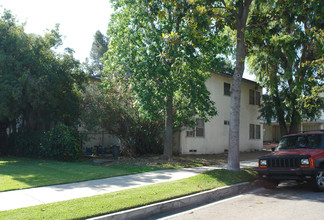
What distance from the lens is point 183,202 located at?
7.11 meters

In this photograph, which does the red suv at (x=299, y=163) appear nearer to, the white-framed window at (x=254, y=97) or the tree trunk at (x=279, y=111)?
the tree trunk at (x=279, y=111)

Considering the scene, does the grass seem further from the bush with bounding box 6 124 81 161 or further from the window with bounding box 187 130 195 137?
the window with bounding box 187 130 195 137

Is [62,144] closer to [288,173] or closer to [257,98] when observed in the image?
[288,173]

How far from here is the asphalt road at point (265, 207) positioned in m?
6.07

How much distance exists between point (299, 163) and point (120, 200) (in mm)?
5235

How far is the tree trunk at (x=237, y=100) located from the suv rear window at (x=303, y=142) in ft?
5.10

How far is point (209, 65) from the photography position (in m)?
13.6

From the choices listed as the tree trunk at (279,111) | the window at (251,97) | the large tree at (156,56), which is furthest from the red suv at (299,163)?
the window at (251,97)

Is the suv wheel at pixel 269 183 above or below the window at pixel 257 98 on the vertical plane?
below

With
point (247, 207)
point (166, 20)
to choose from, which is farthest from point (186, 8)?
point (247, 207)

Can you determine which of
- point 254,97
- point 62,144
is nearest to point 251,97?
point 254,97

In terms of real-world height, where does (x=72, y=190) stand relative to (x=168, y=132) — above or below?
below

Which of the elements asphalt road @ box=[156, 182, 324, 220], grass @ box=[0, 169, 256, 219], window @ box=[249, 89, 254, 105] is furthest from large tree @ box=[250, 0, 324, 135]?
grass @ box=[0, 169, 256, 219]

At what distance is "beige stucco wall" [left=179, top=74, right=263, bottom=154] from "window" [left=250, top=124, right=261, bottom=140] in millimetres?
540
